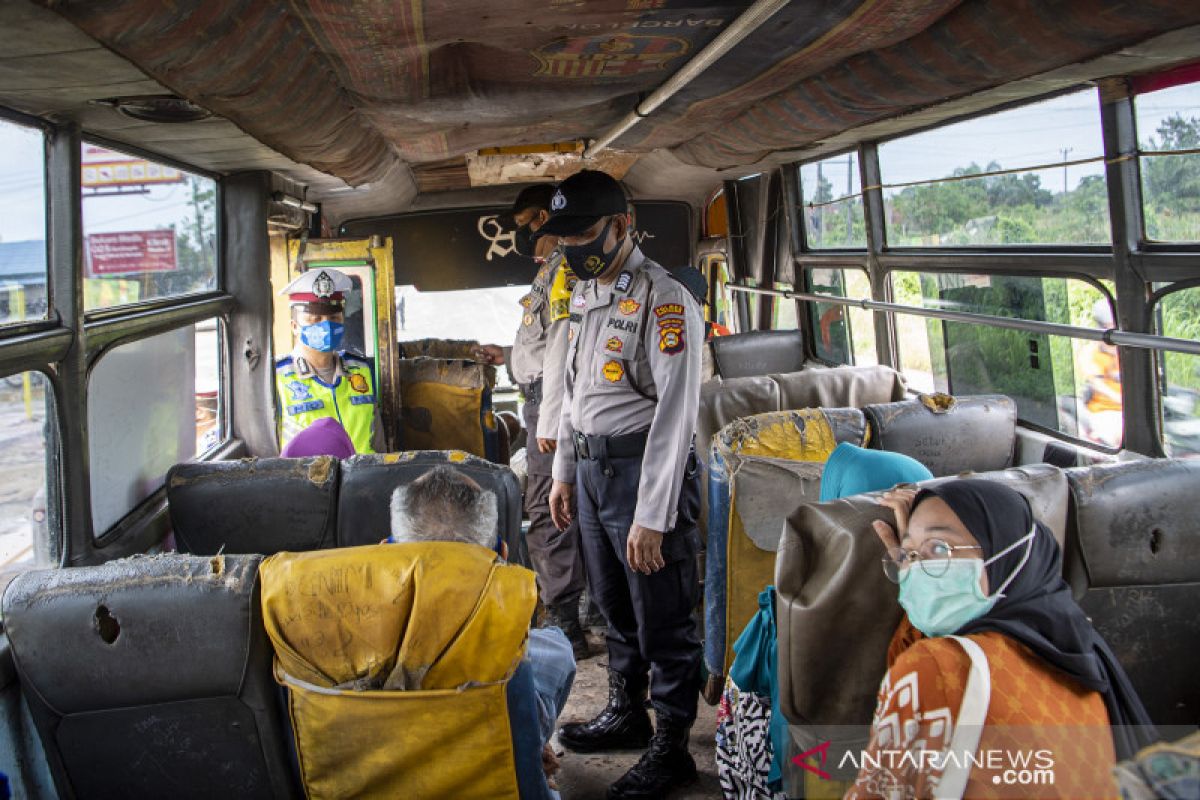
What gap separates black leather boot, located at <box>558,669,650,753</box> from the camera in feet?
10.5

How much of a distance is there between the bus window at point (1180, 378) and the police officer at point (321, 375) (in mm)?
3334

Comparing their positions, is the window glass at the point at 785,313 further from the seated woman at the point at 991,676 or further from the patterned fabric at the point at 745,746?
the seated woman at the point at 991,676

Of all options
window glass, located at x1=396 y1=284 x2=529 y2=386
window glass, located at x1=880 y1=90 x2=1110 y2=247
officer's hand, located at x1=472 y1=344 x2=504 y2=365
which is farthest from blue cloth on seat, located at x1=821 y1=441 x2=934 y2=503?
window glass, located at x1=396 y1=284 x2=529 y2=386

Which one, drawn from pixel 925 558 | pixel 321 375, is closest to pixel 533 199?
pixel 321 375

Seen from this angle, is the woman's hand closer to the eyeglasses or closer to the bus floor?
the eyeglasses

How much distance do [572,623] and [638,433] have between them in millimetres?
1653

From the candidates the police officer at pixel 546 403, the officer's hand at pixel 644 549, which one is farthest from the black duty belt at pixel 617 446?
the police officer at pixel 546 403

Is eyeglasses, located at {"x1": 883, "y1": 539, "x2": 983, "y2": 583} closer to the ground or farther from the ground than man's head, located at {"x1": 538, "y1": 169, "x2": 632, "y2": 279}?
closer to the ground

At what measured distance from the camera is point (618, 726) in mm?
3217

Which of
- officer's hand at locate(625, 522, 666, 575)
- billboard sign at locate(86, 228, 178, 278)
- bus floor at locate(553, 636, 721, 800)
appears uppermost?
billboard sign at locate(86, 228, 178, 278)

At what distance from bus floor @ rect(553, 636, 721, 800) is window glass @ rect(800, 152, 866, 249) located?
2997mm

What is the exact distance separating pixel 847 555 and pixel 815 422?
157cm

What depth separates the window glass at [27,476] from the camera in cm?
241

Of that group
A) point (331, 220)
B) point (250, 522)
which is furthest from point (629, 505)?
point (331, 220)
